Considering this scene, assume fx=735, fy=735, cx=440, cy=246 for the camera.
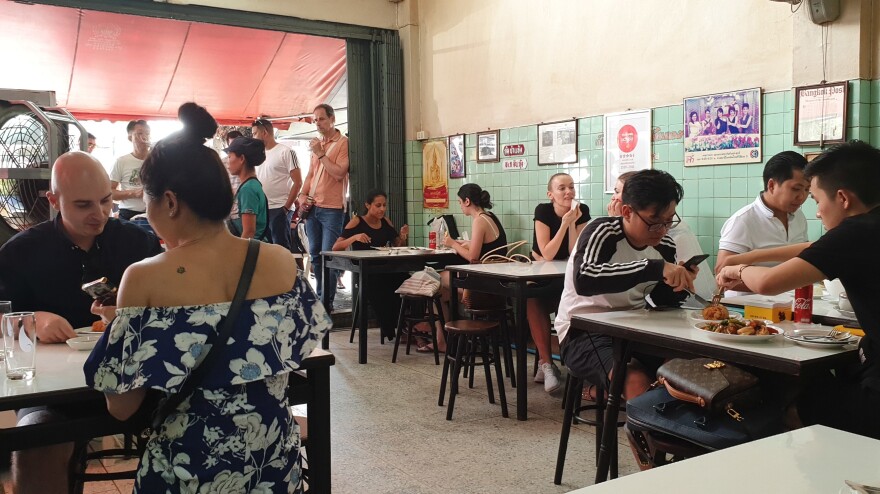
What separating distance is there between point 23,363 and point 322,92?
25.8 ft

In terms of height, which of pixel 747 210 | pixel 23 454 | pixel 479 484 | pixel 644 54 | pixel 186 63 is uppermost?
pixel 186 63

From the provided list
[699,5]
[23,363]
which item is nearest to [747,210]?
[699,5]

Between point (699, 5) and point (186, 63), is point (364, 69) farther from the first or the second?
point (699, 5)

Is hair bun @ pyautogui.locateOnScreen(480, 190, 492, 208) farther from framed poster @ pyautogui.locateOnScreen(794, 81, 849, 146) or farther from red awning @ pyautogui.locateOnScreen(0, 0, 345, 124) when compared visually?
red awning @ pyautogui.locateOnScreen(0, 0, 345, 124)

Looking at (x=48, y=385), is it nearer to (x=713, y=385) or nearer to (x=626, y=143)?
(x=713, y=385)

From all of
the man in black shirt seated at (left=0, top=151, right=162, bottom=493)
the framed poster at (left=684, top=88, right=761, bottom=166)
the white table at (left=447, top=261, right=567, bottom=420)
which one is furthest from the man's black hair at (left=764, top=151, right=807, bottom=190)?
the man in black shirt seated at (left=0, top=151, right=162, bottom=493)

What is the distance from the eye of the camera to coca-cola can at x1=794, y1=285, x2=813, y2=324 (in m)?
2.79

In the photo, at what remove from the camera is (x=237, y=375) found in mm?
1757

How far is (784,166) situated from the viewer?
12.8ft

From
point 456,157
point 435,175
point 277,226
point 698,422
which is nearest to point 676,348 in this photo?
point 698,422

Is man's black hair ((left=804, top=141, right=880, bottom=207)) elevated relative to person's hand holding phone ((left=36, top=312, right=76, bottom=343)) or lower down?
elevated

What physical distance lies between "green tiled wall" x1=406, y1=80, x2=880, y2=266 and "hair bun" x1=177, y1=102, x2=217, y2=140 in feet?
11.4

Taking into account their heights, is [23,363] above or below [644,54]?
below

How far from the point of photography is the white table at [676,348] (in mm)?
2258
